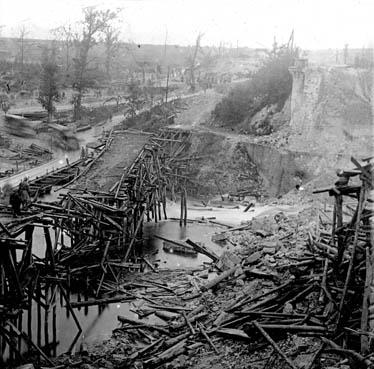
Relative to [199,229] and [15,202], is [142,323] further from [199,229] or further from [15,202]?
[199,229]

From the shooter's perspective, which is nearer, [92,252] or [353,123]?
[92,252]

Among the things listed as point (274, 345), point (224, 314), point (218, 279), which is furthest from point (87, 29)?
point (274, 345)

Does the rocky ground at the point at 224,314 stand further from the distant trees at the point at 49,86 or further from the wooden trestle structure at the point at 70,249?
the distant trees at the point at 49,86

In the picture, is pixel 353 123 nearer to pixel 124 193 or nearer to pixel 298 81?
pixel 298 81

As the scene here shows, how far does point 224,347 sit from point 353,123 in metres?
22.3

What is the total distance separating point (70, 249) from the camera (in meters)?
14.8

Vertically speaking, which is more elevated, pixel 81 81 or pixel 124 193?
pixel 81 81

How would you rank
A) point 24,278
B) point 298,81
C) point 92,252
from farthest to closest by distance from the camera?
point 298,81 → point 92,252 → point 24,278

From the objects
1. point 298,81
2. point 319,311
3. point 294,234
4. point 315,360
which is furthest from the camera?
point 298,81

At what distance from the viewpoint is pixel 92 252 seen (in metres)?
15.7

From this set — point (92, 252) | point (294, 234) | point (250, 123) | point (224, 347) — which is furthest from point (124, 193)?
point (250, 123)

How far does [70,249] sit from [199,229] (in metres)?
9.08

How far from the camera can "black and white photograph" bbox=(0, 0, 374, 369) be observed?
33.4 feet

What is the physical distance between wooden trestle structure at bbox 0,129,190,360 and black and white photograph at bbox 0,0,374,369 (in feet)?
0.19
